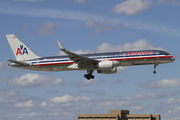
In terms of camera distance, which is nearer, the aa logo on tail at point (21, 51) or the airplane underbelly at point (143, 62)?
the airplane underbelly at point (143, 62)

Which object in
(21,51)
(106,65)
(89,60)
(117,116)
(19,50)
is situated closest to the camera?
(106,65)

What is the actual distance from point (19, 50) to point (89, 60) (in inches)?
748

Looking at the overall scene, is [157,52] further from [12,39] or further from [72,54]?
[12,39]

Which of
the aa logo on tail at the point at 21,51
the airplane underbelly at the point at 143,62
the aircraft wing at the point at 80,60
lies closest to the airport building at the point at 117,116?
the aa logo on tail at the point at 21,51

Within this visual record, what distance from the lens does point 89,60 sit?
6669 centimetres

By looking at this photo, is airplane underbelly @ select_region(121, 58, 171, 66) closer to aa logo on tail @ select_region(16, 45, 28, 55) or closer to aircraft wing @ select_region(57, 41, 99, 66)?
aircraft wing @ select_region(57, 41, 99, 66)

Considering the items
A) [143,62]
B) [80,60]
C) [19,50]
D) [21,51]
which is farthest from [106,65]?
[19,50]

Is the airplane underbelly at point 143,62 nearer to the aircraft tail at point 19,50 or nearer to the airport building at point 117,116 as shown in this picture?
the aircraft tail at point 19,50

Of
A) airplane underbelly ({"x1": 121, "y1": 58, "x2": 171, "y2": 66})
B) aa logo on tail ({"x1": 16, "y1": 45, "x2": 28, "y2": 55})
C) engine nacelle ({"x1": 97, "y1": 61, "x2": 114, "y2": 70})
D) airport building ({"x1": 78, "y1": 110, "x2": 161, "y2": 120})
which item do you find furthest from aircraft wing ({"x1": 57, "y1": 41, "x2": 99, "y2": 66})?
airport building ({"x1": 78, "y1": 110, "x2": 161, "y2": 120})

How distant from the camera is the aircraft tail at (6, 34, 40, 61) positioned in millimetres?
73812

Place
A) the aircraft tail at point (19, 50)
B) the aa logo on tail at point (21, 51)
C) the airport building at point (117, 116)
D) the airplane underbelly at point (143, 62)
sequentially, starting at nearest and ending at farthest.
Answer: the airplane underbelly at point (143, 62) < the aircraft tail at point (19, 50) < the aa logo on tail at point (21, 51) < the airport building at point (117, 116)

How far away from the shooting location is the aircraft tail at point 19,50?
73.8 metres

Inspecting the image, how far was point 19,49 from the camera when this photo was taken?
247 ft

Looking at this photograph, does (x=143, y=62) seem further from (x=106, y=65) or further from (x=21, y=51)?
(x=21, y=51)
